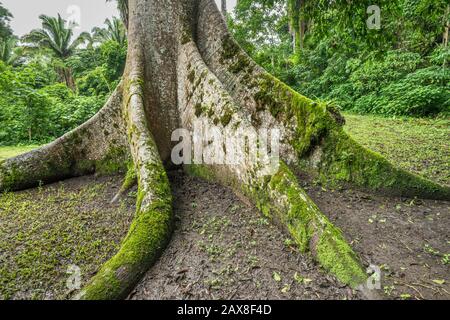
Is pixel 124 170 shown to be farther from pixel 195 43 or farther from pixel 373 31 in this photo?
pixel 373 31

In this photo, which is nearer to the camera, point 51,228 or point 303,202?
point 303,202

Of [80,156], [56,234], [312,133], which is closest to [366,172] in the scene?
[312,133]

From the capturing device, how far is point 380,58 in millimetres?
4824

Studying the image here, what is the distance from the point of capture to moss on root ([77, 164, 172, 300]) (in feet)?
7.66

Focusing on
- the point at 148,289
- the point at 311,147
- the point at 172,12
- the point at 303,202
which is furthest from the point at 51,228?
the point at 172,12

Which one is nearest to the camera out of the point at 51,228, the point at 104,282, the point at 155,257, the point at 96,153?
the point at 104,282

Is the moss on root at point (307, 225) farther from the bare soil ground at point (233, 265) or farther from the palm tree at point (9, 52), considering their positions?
the palm tree at point (9, 52)

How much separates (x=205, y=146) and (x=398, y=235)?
8.89ft

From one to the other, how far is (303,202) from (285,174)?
1.26 ft

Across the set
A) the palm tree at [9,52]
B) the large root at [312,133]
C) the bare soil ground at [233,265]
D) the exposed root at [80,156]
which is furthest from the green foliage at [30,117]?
the palm tree at [9,52]

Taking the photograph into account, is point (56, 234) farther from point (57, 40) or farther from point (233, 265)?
point (57, 40)

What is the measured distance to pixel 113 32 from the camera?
3116cm

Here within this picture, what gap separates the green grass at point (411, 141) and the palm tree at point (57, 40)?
94.8 ft

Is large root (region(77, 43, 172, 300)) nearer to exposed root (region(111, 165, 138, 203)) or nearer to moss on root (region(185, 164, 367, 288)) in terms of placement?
exposed root (region(111, 165, 138, 203))
